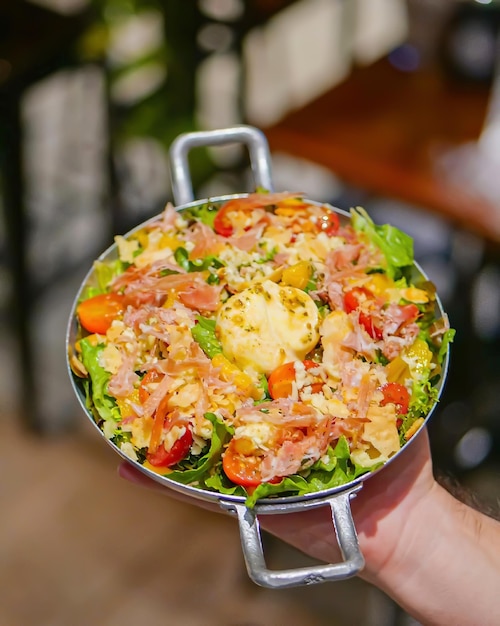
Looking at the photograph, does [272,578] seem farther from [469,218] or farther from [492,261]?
[492,261]

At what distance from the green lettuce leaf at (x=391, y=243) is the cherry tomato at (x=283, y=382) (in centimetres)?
38

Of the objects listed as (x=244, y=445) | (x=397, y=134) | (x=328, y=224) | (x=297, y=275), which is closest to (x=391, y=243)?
(x=328, y=224)

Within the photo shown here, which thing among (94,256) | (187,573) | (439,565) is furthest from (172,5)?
(439,565)

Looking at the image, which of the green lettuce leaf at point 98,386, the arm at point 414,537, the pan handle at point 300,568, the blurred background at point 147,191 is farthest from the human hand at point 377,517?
the blurred background at point 147,191

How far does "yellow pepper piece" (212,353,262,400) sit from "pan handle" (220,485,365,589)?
0.76ft

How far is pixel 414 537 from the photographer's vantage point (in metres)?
1.69

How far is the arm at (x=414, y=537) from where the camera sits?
5.38ft

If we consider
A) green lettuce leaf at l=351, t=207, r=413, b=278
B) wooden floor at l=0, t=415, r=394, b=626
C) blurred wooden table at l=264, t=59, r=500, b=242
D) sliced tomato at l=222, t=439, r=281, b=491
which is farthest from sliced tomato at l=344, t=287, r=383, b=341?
blurred wooden table at l=264, t=59, r=500, b=242

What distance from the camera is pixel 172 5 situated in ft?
11.2

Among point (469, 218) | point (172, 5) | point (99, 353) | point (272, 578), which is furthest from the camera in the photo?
point (172, 5)

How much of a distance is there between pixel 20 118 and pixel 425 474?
2.22 m

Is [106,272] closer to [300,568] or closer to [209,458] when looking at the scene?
[209,458]

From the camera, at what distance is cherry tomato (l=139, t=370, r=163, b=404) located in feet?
4.88

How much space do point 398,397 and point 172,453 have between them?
47 centimetres
